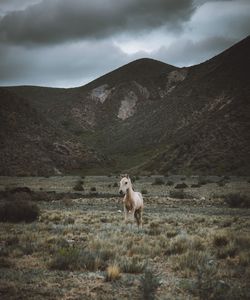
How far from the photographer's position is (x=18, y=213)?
16078 millimetres

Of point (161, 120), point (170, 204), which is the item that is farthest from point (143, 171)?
point (170, 204)

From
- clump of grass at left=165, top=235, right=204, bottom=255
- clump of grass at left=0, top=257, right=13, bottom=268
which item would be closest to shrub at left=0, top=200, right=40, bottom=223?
clump of grass at left=165, top=235, right=204, bottom=255

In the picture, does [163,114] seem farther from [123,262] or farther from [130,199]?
[123,262]

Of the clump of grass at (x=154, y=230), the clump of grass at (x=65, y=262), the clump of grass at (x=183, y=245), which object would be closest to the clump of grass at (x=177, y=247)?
the clump of grass at (x=183, y=245)

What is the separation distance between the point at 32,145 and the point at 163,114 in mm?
45382

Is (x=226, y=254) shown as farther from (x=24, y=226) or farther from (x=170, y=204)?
(x=170, y=204)

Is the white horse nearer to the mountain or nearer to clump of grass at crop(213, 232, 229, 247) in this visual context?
clump of grass at crop(213, 232, 229, 247)

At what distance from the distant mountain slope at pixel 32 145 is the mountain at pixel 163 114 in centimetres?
409

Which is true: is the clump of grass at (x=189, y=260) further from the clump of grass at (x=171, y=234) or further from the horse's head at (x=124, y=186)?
the horse's head at (x=124, y=186)

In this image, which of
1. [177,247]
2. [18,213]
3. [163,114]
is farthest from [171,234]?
[163,114]

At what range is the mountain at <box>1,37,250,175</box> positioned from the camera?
7056 centimetres

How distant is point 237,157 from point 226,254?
5769 centimetres

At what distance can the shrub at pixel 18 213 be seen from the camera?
16.0 m

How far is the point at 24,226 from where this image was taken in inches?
565
